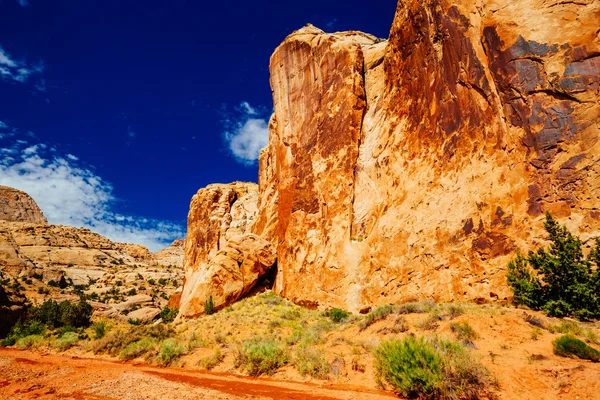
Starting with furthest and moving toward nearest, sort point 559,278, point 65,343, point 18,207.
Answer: point 18,207
point 65,343
point 559,278

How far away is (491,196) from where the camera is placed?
16188mm

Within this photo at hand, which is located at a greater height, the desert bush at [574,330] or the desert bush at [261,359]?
the desert bush at [574,330]

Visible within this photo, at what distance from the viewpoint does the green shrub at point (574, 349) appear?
8.48m

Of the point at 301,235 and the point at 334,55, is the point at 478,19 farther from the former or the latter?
the point at 301,235

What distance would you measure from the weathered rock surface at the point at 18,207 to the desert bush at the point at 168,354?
379 ft

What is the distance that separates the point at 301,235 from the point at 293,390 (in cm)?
1894

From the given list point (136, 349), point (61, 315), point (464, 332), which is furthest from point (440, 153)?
point (61, 315)

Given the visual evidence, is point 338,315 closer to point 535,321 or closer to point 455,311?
point 455,311

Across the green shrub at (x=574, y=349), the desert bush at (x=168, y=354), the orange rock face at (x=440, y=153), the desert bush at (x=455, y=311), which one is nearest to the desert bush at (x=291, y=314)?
the orange rock face at (x=440, y=153)

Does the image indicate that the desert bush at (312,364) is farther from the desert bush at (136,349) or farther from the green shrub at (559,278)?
the desert bush at (136,349)

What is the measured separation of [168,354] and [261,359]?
600 cm

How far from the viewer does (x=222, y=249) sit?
3262cm

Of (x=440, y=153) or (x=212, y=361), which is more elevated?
(x=440, y=153)

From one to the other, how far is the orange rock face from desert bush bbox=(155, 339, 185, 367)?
10.7m
